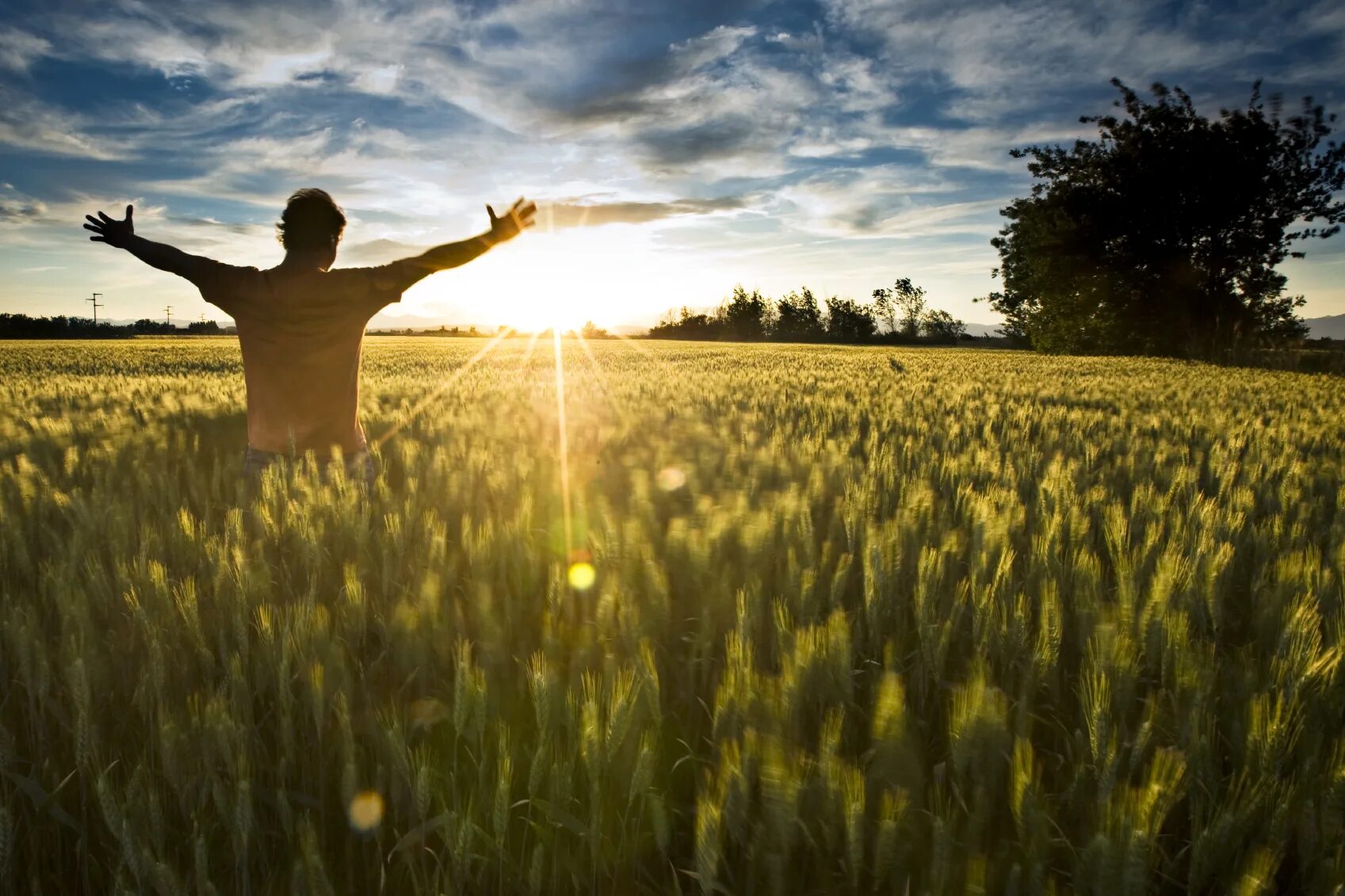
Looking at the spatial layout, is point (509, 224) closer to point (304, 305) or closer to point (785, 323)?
point (304, 305)

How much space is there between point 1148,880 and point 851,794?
38cm

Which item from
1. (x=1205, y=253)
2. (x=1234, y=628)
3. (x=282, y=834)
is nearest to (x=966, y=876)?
(x=282, y=834)

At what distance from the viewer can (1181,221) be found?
86.9 ft

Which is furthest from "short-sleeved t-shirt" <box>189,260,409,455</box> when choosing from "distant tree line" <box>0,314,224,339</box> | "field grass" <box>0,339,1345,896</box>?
"distant tree line" <box>0,314,224,339</box>

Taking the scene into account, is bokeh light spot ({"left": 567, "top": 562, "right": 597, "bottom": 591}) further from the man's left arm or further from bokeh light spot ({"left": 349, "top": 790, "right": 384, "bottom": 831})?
the man's left arm

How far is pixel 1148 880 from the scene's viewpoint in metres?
0.89

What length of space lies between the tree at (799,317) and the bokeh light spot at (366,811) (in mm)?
91358

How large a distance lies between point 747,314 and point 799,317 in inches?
294

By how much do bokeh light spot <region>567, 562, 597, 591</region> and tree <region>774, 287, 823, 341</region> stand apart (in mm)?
90380

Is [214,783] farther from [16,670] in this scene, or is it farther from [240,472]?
[240,472]

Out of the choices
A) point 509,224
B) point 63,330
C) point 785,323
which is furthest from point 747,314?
point 509,224

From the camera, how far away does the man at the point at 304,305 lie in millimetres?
3777

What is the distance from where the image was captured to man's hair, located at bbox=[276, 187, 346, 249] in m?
3.77

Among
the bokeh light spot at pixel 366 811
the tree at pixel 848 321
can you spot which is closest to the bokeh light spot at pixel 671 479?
the bokeh light spot at pixel 366 811
